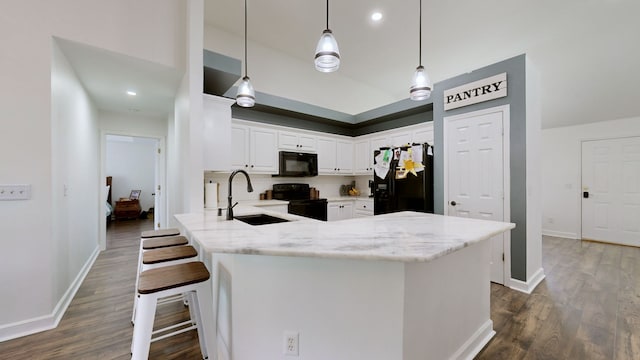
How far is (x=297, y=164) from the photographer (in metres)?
4.50

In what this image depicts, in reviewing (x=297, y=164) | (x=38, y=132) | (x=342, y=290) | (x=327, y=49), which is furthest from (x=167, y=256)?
(x=297, y=164)

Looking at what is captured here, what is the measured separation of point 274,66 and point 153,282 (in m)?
4.17

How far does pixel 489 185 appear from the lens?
303 cm

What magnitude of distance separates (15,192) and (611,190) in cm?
865

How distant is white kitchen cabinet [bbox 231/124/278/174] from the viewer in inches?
152

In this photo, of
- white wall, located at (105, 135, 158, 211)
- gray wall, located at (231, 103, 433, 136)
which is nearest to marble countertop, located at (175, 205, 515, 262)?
gray wall, located at (231, 103, 433, 136)

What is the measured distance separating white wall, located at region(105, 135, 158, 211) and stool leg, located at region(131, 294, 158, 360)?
26.1ft

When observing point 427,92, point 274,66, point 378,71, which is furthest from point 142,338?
point 378,71

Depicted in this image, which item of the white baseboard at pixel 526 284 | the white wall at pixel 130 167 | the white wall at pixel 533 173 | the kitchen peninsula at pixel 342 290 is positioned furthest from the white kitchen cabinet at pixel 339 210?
the white wall at pixel 130 167

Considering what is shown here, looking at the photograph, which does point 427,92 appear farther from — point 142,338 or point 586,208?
point 586,208

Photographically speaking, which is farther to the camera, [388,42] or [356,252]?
[388,42]

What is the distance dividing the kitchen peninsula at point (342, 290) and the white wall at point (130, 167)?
8.13m

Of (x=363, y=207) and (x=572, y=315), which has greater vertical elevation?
(x=363, y=207)

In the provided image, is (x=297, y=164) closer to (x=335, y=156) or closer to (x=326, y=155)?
(x=326, y=155)
